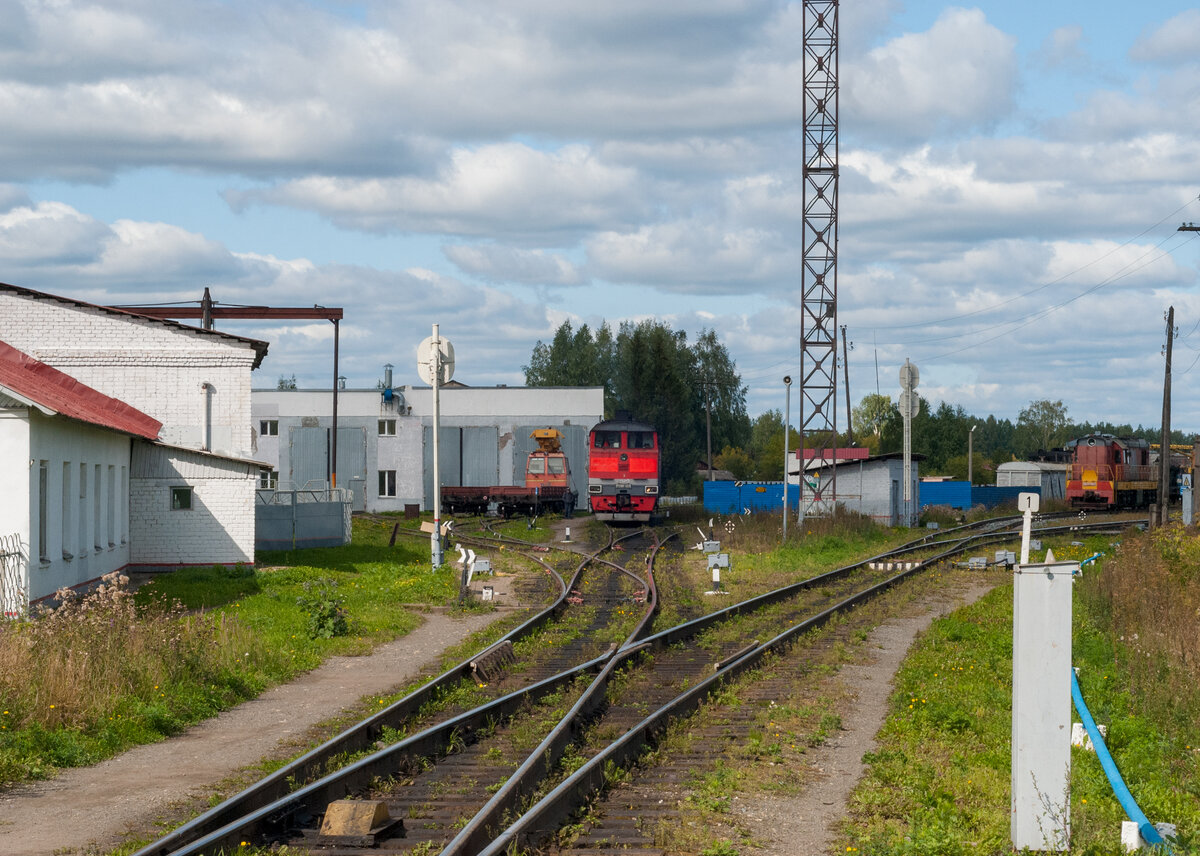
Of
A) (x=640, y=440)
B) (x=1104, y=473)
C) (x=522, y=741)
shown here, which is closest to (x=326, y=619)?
(x=522, y=741)

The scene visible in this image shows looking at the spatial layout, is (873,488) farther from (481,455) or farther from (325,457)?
(325,457)

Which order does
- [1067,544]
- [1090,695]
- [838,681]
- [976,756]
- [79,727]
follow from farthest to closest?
[1067,544]
[838,681]
[1090,695]
[79,727]
[976,756]

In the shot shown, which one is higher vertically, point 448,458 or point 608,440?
point 608,440

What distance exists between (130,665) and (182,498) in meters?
14.8

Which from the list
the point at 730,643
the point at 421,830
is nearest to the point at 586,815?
the point at 421,830

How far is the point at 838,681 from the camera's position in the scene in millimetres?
13461

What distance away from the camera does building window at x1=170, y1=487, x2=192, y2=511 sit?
2580 cm

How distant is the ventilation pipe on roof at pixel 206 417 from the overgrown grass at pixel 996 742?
60.8 feet

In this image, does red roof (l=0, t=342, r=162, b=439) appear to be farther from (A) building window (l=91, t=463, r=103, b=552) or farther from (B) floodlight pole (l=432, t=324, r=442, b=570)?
(B) floodlight pole (l=432, t=324, r=442, b=570)

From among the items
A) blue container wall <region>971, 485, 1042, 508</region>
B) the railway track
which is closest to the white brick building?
the railway track

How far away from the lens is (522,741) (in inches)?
391

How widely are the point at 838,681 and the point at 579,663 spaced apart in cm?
295

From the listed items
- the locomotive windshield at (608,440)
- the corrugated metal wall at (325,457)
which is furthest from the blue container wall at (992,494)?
the corrugated metal wall at (325,457)

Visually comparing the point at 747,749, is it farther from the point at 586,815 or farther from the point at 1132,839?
the point at 1132,839
